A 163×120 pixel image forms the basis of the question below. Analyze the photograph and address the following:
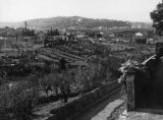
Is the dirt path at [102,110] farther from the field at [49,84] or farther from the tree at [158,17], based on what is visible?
the tree at [158,17]

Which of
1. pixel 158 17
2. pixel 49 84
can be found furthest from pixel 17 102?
pixel 158 17

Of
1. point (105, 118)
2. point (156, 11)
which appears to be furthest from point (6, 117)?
point (156, 11)

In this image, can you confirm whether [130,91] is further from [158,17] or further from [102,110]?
[158,17]

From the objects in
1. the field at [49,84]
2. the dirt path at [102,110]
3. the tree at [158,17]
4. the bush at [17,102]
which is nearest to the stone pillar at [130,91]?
the field at [49,84]

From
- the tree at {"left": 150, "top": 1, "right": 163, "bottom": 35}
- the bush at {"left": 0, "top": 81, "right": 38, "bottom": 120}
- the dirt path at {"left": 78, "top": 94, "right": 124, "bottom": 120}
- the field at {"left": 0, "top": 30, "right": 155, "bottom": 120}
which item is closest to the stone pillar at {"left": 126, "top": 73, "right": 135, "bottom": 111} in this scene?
the field at {"left": 0, "top": 30, "right": 155, "bottom": 120}

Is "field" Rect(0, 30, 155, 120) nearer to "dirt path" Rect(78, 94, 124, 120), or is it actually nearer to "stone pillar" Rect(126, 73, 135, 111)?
"dirt path" Rect(78, 94, 124, 120)

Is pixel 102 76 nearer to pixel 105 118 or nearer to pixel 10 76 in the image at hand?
pixel 10 76

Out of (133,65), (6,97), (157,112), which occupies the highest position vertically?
(133,65)
